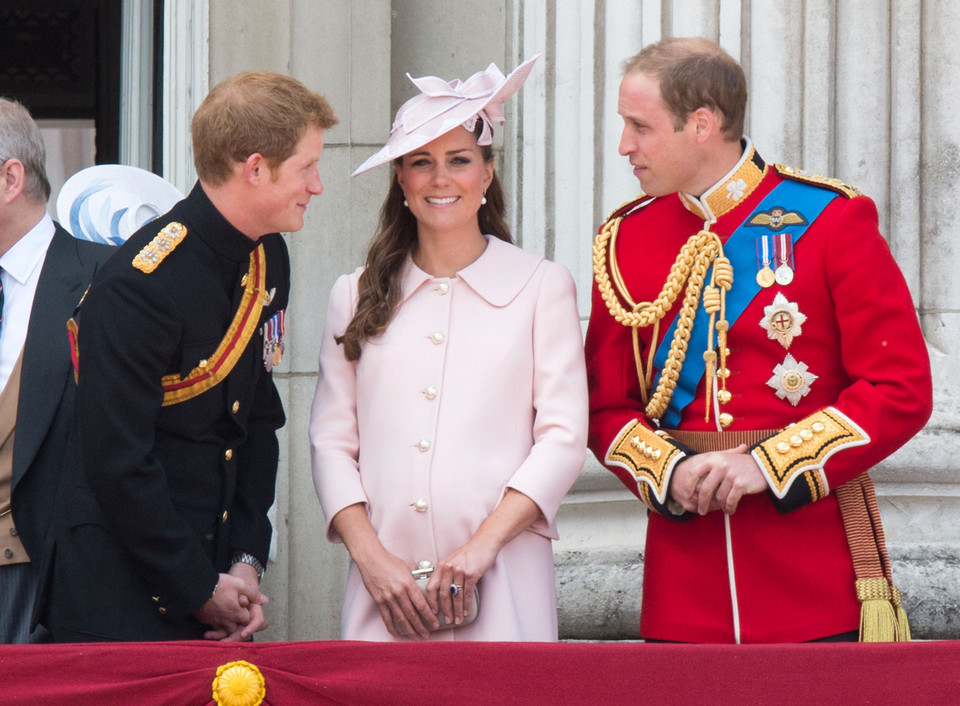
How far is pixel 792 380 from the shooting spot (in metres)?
2.88

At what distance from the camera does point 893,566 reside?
13.1 feet

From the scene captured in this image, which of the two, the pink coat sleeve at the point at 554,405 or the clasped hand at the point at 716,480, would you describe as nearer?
the clasped hand at the point at 716,480

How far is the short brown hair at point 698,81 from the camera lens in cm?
298

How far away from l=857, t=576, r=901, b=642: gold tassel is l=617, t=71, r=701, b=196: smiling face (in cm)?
83

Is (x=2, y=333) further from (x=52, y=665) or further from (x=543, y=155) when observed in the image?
(x=543, y=155)

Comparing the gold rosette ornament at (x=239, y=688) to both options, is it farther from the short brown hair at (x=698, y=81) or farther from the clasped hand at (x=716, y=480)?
the short brown hair at (x=698, y=81)

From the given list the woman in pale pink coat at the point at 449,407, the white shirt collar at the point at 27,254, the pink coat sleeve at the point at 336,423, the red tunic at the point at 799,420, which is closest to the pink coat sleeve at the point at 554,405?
the woman in pale pink coat at the point at 449,407

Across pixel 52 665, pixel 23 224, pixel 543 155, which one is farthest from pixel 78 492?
pixel 543 155

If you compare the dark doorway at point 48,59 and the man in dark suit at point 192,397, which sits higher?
the dark doorway at point 48,59

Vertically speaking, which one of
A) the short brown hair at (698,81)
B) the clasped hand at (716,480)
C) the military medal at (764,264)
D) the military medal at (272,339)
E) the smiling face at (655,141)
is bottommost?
the clasped hand at (716,480)

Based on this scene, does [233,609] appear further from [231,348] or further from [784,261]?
[784,261]

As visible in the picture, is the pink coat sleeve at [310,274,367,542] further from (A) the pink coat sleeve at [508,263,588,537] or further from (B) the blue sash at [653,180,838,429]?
(B) the blue sash at [653,180,838,429]

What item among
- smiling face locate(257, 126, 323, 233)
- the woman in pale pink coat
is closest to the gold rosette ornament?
the woman in pale pink coat

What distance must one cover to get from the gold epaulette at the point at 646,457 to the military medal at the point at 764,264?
0.35 meters
